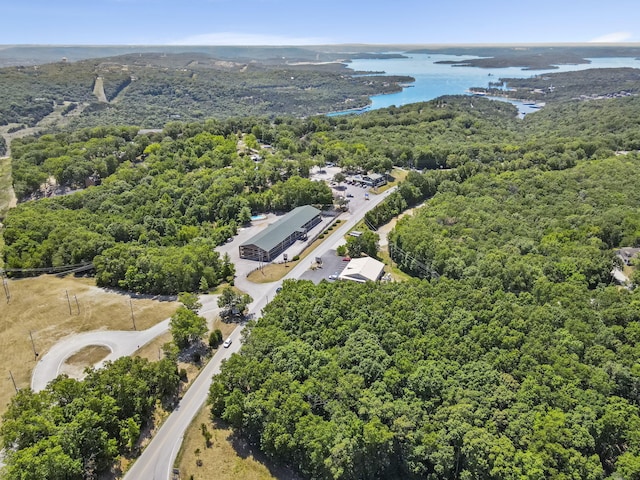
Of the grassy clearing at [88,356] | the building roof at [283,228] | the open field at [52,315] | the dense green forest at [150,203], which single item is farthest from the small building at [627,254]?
the grassy clearing at [88,356]

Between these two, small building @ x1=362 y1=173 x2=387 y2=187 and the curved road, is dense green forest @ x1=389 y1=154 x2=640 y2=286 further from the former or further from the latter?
the curved road

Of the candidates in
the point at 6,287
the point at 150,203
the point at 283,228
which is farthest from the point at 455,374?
the point at 150,203

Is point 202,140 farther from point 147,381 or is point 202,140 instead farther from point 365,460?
point 365,460

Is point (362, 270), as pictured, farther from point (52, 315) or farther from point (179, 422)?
point (52, 315)

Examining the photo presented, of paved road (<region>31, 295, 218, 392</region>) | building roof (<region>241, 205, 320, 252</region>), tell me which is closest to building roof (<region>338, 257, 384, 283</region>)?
building roof (<region>241, 205, 320, 252</region>)

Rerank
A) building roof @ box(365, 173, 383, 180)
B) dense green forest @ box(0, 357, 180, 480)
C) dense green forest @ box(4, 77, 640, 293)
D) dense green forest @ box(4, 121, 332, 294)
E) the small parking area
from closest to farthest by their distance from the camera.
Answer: dense green forest @ box(0, 357, 180, 480) → dense green forest @ box(4, 121, 332, 294) → the small parking area → dense green forest @ box(4, 77, 640, 293) → building roof @ box(365, 173, 383, 180)

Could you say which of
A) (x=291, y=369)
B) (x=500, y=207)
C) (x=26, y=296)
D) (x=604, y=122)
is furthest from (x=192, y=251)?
(x=604, y=122)

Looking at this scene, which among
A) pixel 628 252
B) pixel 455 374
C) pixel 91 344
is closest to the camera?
pixel 455 374

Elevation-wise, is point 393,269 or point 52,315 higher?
point 52,315

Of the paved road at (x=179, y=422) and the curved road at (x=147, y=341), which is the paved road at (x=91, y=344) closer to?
the curved road at (x=147, y=341)
